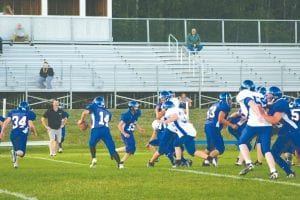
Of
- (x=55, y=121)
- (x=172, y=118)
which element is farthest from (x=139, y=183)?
(x=55, y=121)

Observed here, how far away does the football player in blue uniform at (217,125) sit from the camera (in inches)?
882

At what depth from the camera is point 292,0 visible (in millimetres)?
61656

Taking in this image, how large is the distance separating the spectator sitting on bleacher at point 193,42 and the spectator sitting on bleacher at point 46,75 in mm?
7082

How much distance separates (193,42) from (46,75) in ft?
24.5

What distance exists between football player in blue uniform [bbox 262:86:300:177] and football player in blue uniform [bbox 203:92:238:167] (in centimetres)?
306

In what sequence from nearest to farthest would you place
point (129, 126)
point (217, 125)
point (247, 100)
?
point (247, 100), point (217, 125), point (129, 126)

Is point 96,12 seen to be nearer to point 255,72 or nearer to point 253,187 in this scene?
point 255,72

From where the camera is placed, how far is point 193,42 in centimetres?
4322

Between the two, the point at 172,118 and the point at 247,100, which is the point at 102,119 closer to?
the point at 172,118

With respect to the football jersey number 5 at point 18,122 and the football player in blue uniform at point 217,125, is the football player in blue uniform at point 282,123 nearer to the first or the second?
the football player in blue uniform at point 217,125

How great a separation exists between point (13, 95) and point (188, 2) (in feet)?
79.9

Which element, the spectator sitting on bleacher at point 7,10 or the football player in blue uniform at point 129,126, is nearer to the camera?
the football player in blue uniform at point 129,126

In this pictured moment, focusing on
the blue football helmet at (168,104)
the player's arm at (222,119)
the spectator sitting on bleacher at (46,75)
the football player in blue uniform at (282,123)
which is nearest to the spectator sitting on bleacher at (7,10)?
the spectator sitting on bleacher at (46,75)

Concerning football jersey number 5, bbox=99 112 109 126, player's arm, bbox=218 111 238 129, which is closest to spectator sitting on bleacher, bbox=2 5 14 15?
football jersey number 5, bbox=99 112 109 126
